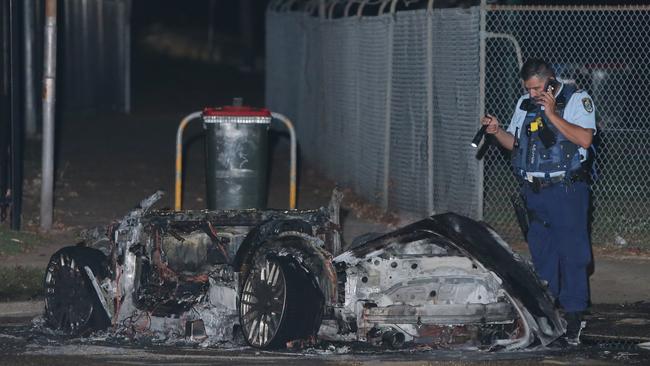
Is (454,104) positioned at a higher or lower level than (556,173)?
higher

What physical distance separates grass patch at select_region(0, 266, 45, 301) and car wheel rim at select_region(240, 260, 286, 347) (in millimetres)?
2520

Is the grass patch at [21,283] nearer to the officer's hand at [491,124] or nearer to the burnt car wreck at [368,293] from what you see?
the burnt car wreck at [368,293]

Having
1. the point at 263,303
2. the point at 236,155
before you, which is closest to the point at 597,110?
the point at 236,155

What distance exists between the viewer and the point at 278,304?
23.2 ft

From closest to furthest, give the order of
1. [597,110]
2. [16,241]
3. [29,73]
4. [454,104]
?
1. [16,241]
2. [454,104]
3. [597,110]
4. [29,73]

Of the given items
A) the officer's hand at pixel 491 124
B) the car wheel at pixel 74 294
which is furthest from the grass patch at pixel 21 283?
the officer's hand at pixel 491 124

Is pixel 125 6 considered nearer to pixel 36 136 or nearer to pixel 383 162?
pixel 36 136

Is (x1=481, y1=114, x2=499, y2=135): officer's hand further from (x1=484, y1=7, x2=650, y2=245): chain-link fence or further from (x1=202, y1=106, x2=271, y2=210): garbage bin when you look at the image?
(x1=202, y1=106, x2=271, y2=210): garbage bin

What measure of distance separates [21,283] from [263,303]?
3.24 metres

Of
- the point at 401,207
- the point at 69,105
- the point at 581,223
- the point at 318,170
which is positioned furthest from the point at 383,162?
the point at 69,105

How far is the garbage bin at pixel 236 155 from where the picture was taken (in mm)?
11242

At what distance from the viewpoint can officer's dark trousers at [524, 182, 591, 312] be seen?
813 cm

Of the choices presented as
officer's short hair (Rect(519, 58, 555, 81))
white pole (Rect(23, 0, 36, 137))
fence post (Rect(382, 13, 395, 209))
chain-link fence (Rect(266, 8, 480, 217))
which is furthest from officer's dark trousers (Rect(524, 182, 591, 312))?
white pole (Rect(23, 0, 36, 137))

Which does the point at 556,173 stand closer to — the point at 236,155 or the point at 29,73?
the point at 236,155
